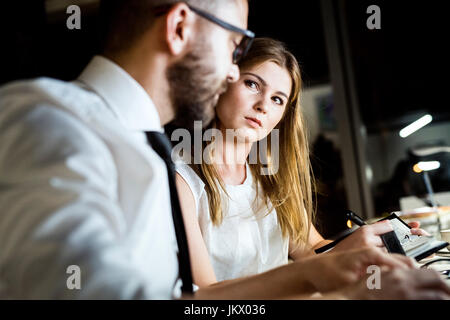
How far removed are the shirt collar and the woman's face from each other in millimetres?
757

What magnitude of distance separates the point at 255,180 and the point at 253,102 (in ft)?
1.27

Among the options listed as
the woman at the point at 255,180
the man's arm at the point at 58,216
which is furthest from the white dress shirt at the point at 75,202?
the woman at the point at 255,180

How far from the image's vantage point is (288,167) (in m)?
1.87

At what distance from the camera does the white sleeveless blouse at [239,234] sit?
5.18ft

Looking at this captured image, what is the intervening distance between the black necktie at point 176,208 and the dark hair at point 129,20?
0.71 ft

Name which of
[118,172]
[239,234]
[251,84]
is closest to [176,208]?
[118,172]

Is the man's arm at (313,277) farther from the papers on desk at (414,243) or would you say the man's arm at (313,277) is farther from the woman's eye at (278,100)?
the woman's eye at (278,100)

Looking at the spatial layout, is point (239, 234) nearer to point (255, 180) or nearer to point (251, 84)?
point (255, 180)

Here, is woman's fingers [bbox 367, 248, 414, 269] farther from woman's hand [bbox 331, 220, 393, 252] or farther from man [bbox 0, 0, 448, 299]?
woman's hand [bbox 331, 220, 393, 252]

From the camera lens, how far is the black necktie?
900 mm

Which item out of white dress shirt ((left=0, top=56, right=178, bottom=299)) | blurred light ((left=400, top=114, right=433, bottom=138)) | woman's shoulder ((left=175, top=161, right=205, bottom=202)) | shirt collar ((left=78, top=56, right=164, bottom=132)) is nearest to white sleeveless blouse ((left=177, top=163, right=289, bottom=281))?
woman's shoulder ((left=175, top=161, right=205, bottom=202))
